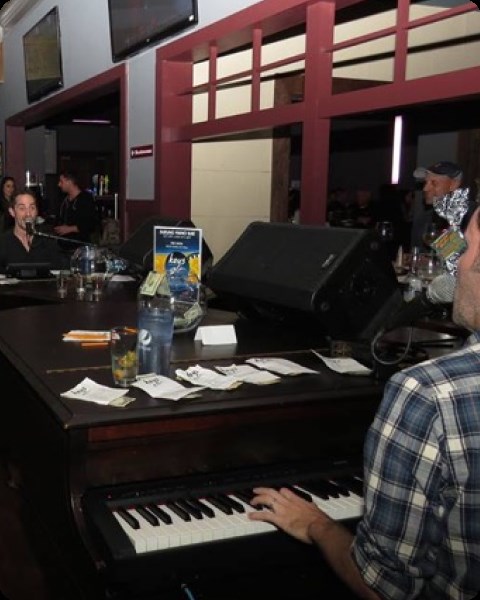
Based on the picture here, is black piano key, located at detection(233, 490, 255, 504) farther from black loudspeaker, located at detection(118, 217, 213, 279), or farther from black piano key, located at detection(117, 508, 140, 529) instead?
black loudspeaker, located at detection(118, 217, 213, 279)

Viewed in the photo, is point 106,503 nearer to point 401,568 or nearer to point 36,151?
point 401,568

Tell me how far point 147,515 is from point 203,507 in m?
0.12

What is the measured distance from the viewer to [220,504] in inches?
60.1

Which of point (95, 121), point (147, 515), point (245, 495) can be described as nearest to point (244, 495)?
point (245, 495)

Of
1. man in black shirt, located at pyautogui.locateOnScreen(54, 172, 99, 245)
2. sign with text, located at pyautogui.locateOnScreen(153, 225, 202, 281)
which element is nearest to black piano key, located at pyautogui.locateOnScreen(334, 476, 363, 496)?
sign with text, located at pyautogui.locateOnScreen(153, 225, 202, 281)

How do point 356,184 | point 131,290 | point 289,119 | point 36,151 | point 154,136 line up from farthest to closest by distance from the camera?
point 356,184
point 36,151
point 154,136
point 289,119
point 131,290

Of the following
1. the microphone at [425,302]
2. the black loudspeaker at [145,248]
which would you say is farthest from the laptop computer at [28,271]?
the microphone at [425,302]

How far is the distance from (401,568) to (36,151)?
33.4 feet

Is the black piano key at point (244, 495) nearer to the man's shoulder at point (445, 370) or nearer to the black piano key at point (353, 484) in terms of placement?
the black piano key at point (353, 484)

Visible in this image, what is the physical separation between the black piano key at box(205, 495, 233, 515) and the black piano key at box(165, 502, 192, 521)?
73 mm

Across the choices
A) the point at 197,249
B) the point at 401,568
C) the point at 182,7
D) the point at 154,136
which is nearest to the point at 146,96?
the point at 154,136

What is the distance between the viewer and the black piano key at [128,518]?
1.42 metres

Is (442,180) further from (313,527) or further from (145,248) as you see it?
(313,527)

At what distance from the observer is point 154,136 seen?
18.3 feet
